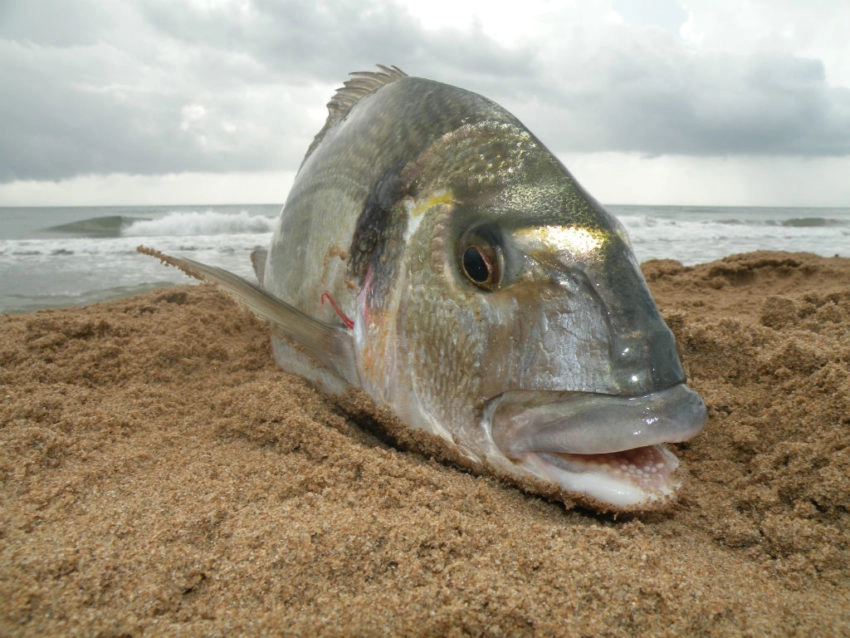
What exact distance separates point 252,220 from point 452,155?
20.6 m

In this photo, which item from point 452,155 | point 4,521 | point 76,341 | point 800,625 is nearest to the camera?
A: point 800,625

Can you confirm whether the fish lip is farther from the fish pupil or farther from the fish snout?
the fish pupil

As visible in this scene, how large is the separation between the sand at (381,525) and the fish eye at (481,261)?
1.76 ft

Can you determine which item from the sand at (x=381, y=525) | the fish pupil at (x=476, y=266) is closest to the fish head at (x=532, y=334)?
the fish pupil at (x=476, y=266)

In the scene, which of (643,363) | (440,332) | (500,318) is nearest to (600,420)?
(643,363)

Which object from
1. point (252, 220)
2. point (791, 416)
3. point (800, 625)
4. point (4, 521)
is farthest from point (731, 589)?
point (252, 220)

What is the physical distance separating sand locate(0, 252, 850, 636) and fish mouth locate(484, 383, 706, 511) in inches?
4.2

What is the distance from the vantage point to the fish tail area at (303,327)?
1.85m

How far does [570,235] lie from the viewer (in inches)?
52.9

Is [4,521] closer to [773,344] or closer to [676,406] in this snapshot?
[676,406]

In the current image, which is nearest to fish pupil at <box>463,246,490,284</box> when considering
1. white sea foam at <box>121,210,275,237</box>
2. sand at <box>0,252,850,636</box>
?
sand at <box>0,252,850,636</box>

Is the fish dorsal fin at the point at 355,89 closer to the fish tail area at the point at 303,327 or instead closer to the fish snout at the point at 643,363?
the fish tail area at the point at 303,327

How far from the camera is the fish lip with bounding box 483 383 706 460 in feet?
3.93

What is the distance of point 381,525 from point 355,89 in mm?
2100
